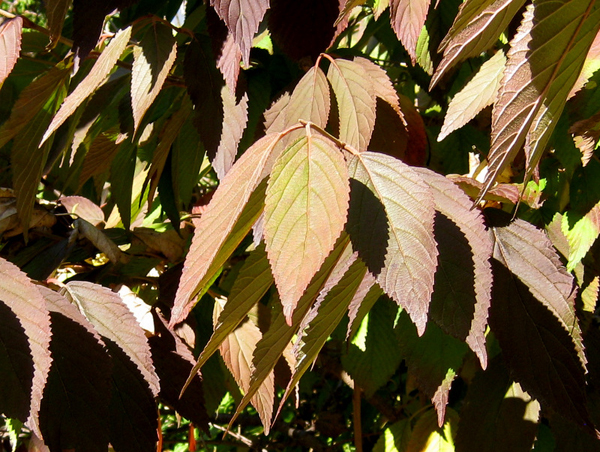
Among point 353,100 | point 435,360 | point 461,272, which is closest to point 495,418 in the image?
point 435,360

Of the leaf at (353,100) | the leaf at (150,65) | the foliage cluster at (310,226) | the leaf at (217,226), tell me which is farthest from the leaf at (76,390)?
the leaf at (353,100)

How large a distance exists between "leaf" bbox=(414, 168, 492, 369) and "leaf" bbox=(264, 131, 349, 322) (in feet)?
0.40

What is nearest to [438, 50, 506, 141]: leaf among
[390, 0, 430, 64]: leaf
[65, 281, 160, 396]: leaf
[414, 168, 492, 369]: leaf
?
[390, 0, 430, 64]: leaf

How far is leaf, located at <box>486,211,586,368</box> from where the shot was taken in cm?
65

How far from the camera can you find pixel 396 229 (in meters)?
0.55

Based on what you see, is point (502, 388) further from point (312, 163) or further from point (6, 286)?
point (6, 286)

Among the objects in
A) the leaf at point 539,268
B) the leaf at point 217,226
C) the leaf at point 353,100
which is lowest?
the leaf at point 539,268

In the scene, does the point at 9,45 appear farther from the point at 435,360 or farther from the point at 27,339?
the point at 435,360

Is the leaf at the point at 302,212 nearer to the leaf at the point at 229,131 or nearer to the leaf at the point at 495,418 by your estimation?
the leaf at the point at 229,131

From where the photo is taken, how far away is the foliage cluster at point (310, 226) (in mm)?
530

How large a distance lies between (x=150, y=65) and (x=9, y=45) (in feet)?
0.56

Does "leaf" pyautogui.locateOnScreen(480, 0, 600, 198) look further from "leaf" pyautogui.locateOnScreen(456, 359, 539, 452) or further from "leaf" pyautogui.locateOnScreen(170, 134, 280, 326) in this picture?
"leaf" pyautogui.locateOnScreen(456, 359, 539, 452)

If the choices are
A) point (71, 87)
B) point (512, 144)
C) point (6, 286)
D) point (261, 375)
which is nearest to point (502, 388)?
point (261, 375)

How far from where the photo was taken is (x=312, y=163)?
1.84 feet
